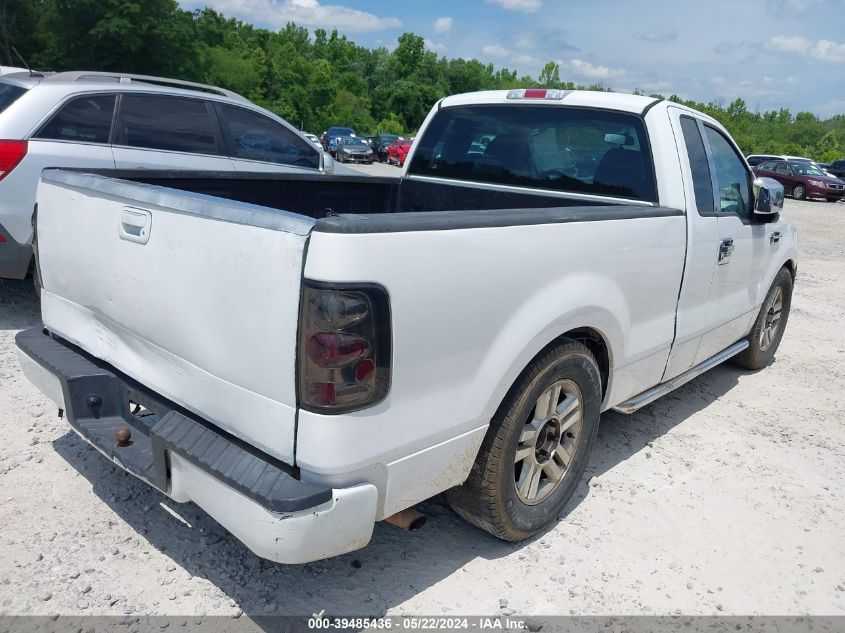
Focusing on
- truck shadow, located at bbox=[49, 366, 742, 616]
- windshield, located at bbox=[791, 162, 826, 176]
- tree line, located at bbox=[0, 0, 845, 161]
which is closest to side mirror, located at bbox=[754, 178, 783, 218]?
truck shadow, located at bbox=[49, 366, 742, 616]

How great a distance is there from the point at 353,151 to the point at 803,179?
19.8m

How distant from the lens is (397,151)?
114ft

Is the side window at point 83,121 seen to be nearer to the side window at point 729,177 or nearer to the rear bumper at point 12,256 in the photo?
the rear bumper at point 12,256

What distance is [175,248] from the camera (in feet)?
7.57

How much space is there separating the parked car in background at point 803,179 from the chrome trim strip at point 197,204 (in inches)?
1066

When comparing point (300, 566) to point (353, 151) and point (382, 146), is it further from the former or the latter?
point (382, 146)

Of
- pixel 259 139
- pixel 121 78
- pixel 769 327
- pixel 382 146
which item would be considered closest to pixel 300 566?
pixel 769 327

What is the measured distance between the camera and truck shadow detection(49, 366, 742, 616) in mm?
2652

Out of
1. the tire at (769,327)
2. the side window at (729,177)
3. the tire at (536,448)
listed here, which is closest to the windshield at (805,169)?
the tire at (769,327)

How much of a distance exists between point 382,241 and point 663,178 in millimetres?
2202

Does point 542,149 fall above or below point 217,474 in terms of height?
above

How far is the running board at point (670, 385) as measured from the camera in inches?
142

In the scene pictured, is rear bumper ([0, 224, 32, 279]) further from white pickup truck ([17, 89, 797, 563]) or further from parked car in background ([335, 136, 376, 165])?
parked car in background ([335, 136, 376, 165])

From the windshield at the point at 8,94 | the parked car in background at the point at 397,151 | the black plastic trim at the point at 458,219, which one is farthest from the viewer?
the parked car in background at the point at 397,151
